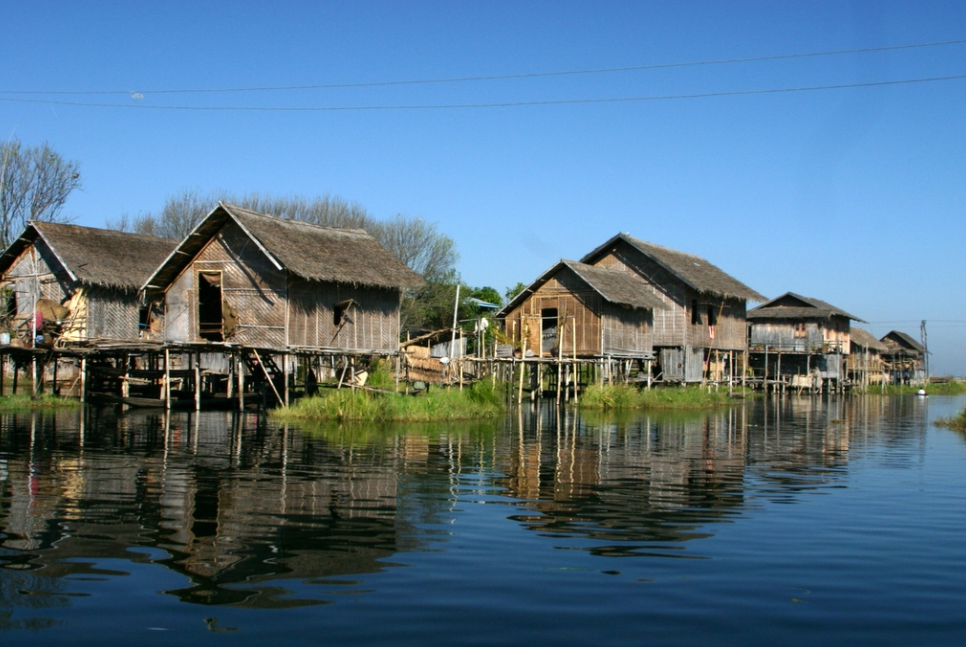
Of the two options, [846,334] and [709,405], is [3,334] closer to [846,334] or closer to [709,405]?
[709,405]

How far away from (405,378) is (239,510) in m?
23.6

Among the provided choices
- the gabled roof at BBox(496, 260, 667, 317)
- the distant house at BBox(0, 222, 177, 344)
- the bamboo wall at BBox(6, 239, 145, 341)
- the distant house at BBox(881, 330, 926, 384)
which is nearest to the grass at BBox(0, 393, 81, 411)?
the distant house at BBox(0, 222, 177, 344)

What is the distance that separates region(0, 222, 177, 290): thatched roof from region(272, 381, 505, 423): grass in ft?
36.9

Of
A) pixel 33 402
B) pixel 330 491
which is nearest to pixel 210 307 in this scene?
pixel 33 402

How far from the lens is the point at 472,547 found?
9.02m

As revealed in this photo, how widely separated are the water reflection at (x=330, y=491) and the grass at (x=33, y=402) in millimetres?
4468

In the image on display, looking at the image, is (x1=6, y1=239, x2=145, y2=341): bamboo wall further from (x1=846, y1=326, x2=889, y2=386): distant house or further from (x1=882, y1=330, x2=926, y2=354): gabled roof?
(x1=882, y1=330, x2=926, y2=354): gabled roof

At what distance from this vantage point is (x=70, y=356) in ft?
101

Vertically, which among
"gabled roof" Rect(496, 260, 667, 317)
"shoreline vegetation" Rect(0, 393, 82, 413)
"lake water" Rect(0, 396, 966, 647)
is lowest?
"lake water" Rect(0, 396, 966, 647)

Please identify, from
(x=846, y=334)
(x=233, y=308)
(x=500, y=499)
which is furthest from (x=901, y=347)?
(x=500, y=499)

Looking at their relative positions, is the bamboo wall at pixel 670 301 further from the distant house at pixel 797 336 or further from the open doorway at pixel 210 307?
the open doorway at pixel 210 307

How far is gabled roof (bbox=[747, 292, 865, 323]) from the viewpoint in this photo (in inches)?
2148

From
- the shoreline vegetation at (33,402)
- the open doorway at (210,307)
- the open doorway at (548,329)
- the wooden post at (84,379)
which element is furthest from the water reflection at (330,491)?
the open doorway at (548,329)

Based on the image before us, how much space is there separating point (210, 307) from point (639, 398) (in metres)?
15.0
